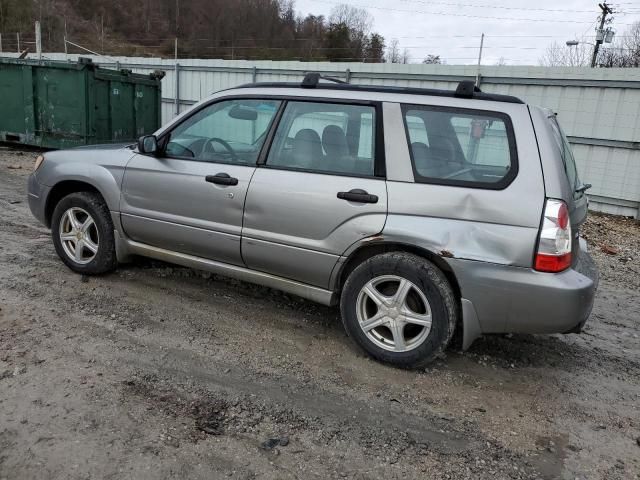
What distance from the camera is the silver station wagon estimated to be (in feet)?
9.84

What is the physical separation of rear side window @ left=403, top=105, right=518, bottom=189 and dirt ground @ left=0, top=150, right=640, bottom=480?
1.31 metres

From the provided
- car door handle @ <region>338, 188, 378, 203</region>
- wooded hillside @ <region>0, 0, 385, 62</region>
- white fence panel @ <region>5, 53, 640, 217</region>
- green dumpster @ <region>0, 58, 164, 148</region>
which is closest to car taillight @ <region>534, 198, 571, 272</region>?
car door handle @ <region>338, 188, 378, 203</region>

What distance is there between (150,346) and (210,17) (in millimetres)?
74427

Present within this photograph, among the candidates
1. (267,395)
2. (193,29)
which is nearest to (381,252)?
(267,395)

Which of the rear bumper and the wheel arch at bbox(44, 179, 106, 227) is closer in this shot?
the rear bumper

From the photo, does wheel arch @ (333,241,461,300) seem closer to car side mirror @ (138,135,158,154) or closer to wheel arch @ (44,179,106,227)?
car side mirror @ (138,135,158,154)

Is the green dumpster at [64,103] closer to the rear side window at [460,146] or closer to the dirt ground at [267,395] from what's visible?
the dirt ground at [267,395]

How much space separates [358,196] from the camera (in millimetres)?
3314

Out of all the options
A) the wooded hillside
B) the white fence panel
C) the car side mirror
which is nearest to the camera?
the car side mirror

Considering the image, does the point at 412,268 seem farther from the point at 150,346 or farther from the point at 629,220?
the point at 629,220

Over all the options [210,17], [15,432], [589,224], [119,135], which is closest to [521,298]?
[15,432]

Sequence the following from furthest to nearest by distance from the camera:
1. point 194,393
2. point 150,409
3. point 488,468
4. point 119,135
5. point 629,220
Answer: point 119,135, point 629,220, point 194,393, point 150,409, point 488,468

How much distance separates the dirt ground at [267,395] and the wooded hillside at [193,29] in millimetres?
21614

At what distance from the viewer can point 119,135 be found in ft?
38.3
